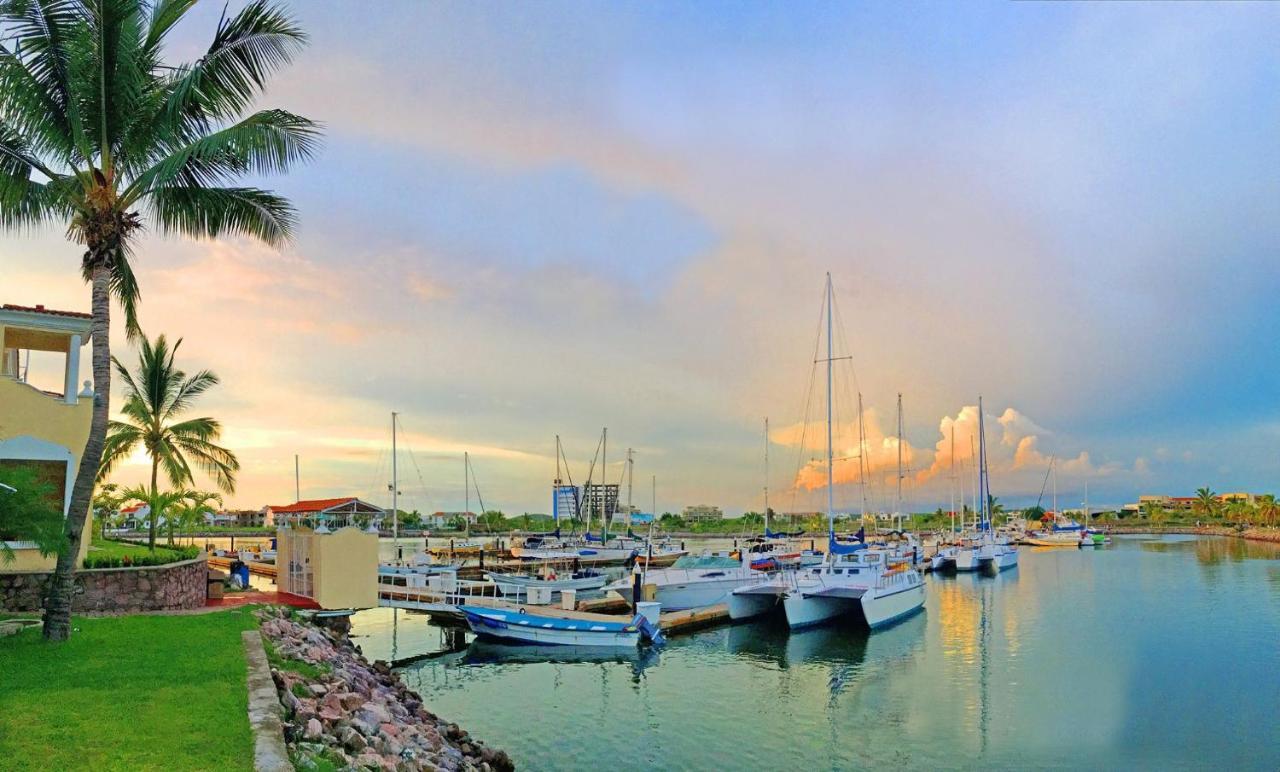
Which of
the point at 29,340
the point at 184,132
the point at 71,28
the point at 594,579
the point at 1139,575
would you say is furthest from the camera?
the point at 1139,575

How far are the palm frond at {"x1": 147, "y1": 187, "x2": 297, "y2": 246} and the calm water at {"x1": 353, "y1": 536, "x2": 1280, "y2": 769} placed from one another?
1255 cm

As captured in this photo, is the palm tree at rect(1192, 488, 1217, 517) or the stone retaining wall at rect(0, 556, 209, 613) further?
the palm tree at rect(1192, 488, 1217, 517)

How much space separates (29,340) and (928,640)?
32297 millimetres

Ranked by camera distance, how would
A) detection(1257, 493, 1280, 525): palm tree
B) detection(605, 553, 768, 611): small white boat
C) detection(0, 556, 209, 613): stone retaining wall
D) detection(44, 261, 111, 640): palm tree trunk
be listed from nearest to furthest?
detection(44, 261, 111, 640): palm tree trunk → detection(0, 556, 209, 613): stone retaining wall → detection(605, 553, 768, 611): small white boat → detection(1257, 493, 1280, 525): palm tree

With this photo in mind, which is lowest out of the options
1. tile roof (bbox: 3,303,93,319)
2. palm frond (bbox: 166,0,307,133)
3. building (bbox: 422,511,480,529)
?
building (bbox: 422,511,480,529)

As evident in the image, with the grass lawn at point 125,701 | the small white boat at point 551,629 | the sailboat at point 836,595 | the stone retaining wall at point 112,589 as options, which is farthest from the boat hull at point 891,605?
the grass lawn at point 125,701

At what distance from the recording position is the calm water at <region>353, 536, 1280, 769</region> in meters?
18.1

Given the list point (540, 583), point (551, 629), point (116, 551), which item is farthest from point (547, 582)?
point (116, 551)

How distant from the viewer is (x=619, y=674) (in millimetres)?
25781

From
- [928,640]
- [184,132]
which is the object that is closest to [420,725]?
[184,132]

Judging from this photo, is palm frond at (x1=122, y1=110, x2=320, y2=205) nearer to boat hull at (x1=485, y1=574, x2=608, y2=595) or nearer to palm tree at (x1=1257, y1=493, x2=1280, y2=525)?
boat hull at (x1=485, y1=574, x2=608, y2=595)

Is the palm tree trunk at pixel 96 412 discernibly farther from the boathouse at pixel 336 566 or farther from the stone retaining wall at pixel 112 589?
the boathouse at pixel 336 566

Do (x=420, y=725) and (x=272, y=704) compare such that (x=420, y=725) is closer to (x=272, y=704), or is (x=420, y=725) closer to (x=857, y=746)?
(x=272, y=704)

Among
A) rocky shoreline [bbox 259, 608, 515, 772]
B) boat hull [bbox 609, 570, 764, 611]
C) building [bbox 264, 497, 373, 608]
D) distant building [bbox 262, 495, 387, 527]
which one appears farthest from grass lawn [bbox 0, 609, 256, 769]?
distant building [bbox 262, 495, 387, 527]
